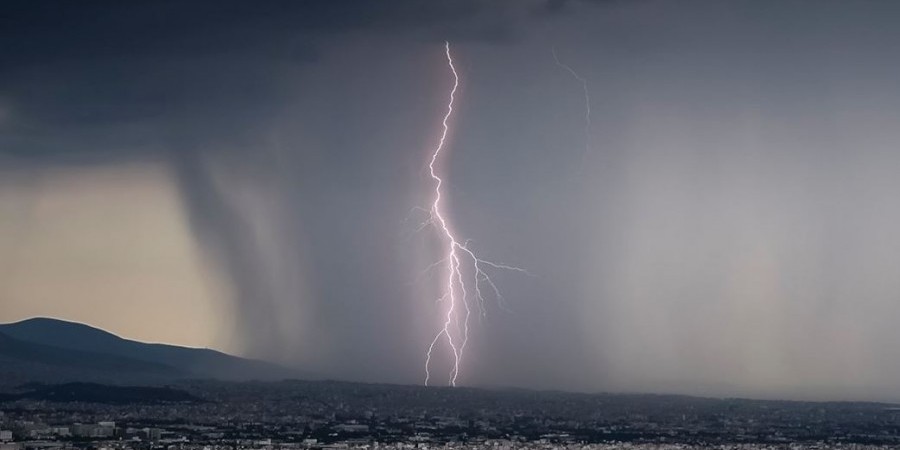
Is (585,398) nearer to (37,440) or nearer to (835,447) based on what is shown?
(835,447)

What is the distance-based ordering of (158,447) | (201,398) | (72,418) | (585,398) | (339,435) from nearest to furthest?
(158,447) → (339,435) → (72,418) → (201,398) → (585,398)

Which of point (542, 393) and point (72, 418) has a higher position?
point (542, 393)

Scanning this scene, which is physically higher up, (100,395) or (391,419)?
(100,395)

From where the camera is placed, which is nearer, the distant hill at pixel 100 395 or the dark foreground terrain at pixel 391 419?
the dark foreground terrain at pixel 391 419

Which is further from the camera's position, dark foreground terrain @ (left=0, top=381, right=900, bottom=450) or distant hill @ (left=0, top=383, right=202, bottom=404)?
distant hill @ (left=0, top=383, right=202, bottom=404)

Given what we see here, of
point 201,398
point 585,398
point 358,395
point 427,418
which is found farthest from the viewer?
point 585,398

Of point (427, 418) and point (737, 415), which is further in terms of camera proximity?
point (737, 415)

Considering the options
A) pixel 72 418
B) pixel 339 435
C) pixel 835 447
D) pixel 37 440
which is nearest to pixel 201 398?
pixel 72 418

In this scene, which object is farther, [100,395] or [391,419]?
[100,395]
